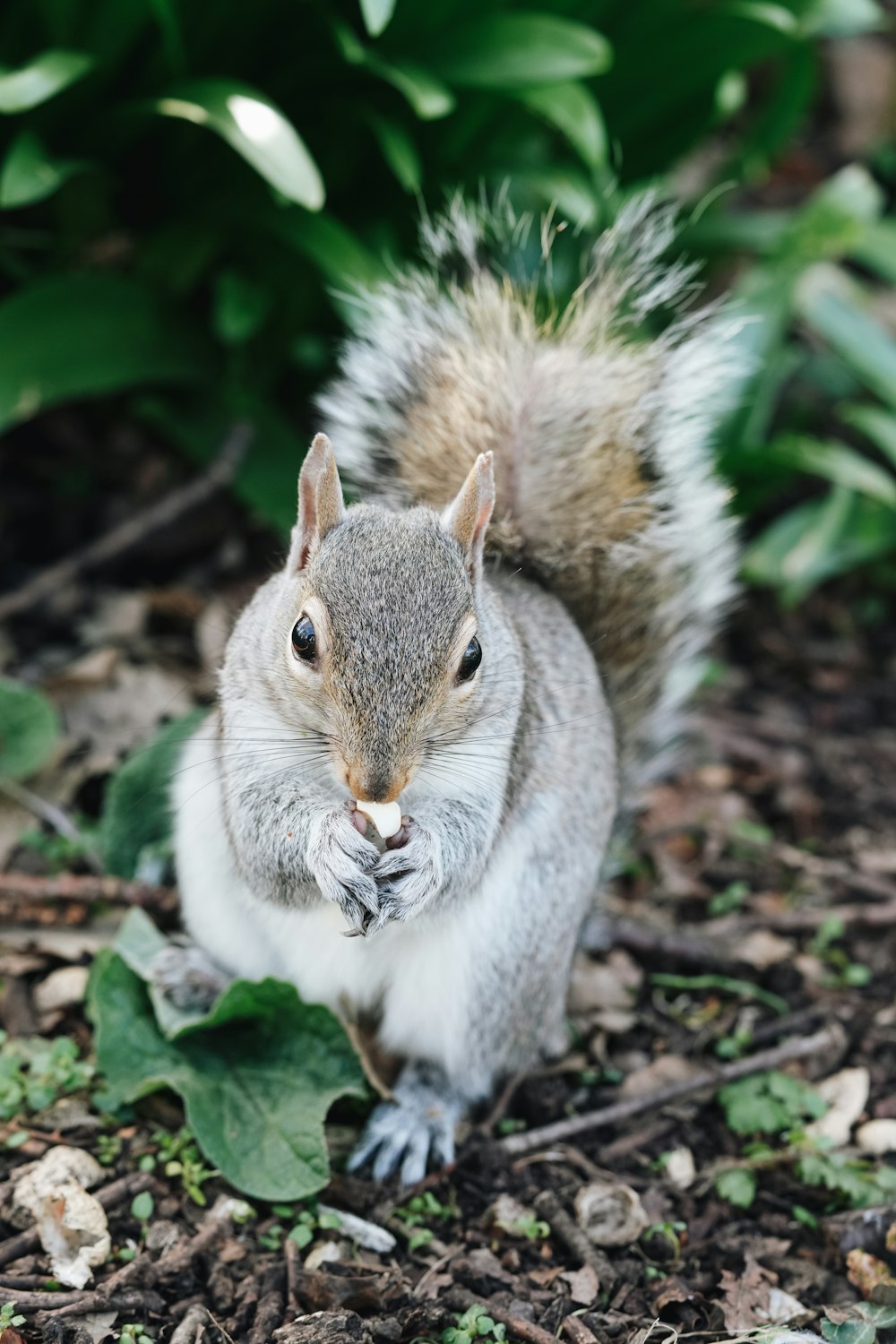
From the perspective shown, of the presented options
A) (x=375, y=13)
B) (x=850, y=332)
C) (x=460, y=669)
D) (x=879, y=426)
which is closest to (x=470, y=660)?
(x=460, y=669)

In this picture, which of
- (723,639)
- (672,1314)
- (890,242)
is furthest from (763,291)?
(672,1314)

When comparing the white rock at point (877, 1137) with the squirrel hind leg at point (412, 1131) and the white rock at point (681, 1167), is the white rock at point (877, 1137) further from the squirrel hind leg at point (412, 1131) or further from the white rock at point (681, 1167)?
the squirrel hind leg at point (412, 1131)

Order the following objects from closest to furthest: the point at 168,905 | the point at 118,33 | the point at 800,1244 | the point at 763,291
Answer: the point at 800,1244 → the point at 168,905 → the point at 118,33 → the point at 763,291

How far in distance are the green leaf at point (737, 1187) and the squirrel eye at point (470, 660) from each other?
3.36 feet

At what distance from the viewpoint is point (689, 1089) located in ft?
8.22

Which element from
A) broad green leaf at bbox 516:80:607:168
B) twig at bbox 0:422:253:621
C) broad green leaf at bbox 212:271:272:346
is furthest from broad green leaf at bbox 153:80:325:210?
twig at bbox 0:422:253:621

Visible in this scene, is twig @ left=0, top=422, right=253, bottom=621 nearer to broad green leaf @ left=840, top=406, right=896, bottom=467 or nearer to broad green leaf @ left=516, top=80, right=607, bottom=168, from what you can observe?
broad green leaf @ left=516, top=80, right=607, bottom=168

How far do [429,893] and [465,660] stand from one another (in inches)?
13.8

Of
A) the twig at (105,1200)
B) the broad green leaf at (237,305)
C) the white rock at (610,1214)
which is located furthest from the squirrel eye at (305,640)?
the broad green leaf at (237,305)

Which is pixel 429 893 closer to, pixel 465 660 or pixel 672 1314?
pixel 465 660

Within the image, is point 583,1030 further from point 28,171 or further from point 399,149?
point 28,171

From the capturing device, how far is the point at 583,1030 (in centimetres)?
267

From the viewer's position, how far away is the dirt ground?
203cm

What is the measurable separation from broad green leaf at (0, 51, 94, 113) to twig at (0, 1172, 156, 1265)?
2.00 meters
